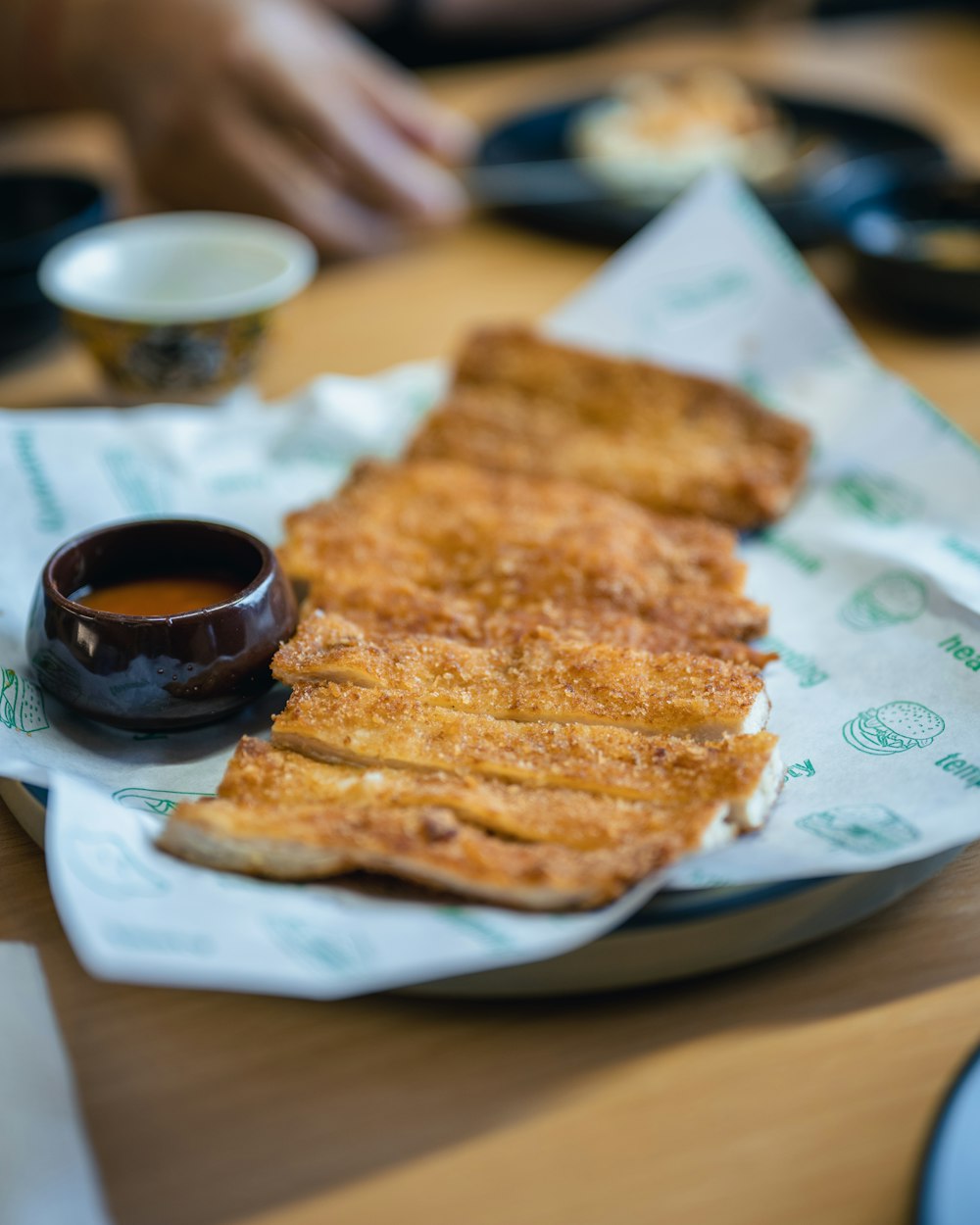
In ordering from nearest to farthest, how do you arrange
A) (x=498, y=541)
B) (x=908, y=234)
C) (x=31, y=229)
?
(x=498, y=541)
(x=31, y=229)
(x=908, y=234)

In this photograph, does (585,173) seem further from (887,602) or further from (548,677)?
(548,677)

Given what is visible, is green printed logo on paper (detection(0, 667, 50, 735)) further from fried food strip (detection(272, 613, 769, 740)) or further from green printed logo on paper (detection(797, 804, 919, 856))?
green printed logo on paper (detection(797, 804, 919, 856))

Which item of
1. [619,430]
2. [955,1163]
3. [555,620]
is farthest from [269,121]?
[955,1163]

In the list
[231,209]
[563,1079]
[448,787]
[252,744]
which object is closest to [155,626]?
[252,744]

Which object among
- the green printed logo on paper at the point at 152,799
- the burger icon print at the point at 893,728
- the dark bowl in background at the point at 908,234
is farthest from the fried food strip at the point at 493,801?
the dark bowl in background at the point at 908,234

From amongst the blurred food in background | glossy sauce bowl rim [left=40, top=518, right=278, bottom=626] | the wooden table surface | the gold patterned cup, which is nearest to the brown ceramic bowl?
glossy sauce bowl rim [left=40, top=518, right=278, bottom=626]

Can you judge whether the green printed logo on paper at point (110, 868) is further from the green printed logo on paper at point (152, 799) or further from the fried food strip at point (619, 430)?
the fried food strip at point (619, 430)

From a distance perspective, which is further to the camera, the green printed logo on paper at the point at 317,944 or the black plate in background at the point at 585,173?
the black plate in background at the point at 585,173
